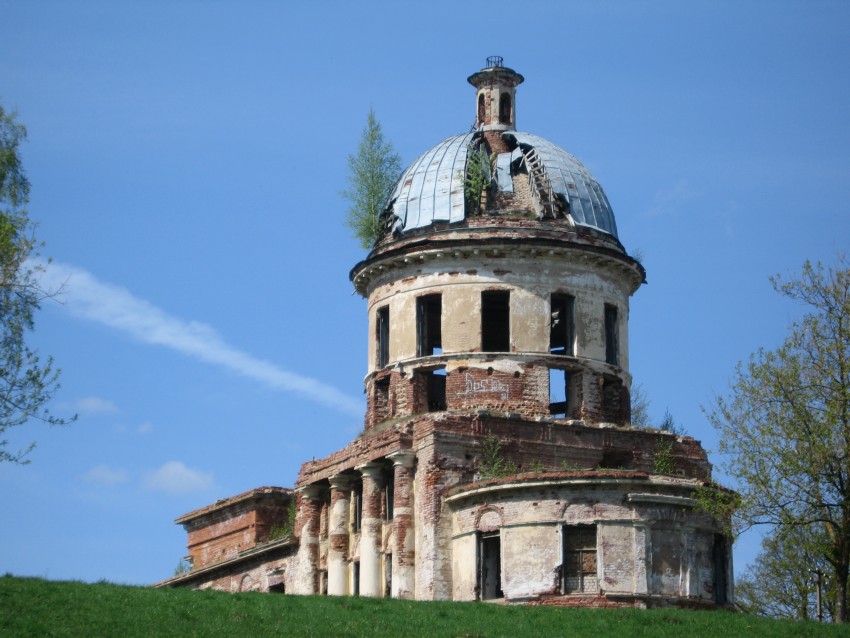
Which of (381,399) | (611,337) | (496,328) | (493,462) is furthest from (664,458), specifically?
(381,399)

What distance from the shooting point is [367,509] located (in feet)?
110

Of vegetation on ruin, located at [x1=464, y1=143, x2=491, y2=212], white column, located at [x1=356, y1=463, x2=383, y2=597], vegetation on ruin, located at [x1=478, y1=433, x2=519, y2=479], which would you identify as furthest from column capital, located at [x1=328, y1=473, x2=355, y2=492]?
vegetation on ruin, located at [x1=464, y1=143, x2=491, y2=212]

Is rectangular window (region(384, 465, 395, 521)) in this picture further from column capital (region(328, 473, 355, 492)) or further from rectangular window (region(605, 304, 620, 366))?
rectangular window (region(605, 304, 620, 366))

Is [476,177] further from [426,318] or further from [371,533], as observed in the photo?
[371,533]

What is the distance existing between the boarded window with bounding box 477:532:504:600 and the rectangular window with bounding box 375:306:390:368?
6.81 metres

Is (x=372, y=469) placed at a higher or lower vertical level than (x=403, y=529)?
higher

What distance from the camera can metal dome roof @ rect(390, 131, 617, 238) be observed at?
35719 mm

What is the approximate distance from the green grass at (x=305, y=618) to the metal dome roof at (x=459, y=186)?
11285 mm

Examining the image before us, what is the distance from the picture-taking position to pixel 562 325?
122 ft

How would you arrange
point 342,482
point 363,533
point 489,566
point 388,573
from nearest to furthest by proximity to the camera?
point 489,566 → point 388,573 → point 363,533 → point 342,482

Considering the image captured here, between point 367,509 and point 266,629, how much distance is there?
34.0 feet

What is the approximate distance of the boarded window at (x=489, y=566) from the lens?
30297 mm

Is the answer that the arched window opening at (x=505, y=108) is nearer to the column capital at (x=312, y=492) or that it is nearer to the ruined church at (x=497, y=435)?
the ruined church at (x=497, y=435)

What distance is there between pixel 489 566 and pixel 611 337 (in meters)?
7.55
